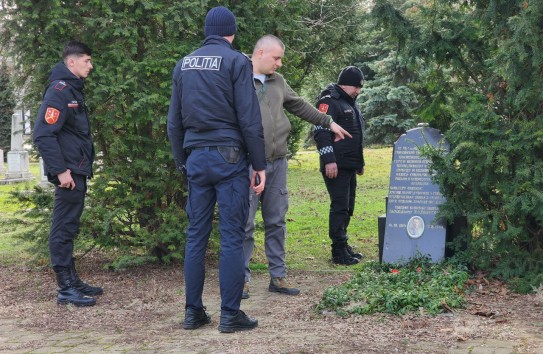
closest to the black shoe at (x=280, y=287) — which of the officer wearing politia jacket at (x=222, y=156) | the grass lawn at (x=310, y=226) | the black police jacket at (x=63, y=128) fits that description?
the grass lawn at (x=310, y=226)

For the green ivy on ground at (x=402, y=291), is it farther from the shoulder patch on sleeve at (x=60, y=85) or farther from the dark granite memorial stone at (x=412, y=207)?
the shoulder patch on sleeve at (x=60, y=85)

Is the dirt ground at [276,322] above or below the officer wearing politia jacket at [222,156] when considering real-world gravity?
below

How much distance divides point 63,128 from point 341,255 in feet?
10.6

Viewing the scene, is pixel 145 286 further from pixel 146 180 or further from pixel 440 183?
pixel 440 183

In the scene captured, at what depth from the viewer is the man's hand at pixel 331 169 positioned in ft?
26.2

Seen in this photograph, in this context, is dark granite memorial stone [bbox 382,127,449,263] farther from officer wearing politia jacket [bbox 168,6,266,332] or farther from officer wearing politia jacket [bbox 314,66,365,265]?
officer wearing politia jacket [bbox 168,6,266,332]

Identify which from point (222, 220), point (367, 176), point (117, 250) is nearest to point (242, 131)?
point (222, 220)

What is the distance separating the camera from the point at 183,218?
25.1ft

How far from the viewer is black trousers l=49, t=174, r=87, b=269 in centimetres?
672

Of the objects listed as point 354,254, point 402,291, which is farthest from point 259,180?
point 354,254

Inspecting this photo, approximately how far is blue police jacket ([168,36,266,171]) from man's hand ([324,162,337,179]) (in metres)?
2.52

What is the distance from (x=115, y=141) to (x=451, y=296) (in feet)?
11.1

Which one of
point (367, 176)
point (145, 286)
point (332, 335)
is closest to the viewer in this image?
point (332, 335)

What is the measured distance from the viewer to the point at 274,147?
6707mm
